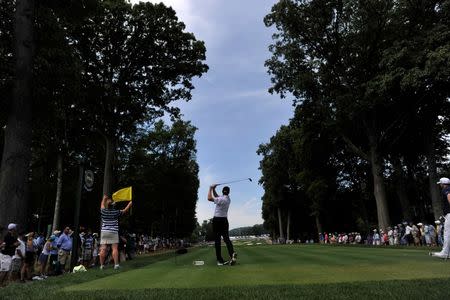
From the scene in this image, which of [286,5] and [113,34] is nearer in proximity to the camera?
[113,34]

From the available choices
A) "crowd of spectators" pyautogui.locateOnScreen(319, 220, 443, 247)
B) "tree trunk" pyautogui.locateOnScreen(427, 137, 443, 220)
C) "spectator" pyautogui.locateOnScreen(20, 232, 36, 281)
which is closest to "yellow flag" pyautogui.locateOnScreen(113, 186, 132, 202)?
"spectator" pyautogui.locateOnScreen(20, 232, 36, 281)

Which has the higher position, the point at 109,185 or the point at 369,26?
the point at 369,26

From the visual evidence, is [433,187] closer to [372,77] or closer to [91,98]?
[372,77]

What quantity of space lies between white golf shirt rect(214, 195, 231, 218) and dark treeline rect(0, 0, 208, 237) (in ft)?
18.2

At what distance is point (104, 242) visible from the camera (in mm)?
12484

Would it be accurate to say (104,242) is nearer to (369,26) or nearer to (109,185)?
(109,185)

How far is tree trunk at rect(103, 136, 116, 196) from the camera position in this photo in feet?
91.3

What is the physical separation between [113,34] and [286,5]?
16219 mm

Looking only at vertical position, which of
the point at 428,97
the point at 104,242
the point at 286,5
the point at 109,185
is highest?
the point at 286,5

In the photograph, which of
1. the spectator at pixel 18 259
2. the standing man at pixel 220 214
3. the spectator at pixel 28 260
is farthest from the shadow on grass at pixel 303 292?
the spectator at pixel 28 260

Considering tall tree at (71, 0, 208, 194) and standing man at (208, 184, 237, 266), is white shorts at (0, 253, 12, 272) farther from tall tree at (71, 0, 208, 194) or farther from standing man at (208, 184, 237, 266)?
tall tree at (71, 0, 208, 194)

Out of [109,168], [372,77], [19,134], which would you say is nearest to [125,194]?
[19,134]

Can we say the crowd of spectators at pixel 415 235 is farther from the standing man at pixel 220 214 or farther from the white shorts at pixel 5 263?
the white shorts at pixel 5 263

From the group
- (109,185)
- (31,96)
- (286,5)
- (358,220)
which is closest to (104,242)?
(31,96)
